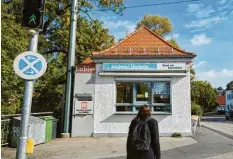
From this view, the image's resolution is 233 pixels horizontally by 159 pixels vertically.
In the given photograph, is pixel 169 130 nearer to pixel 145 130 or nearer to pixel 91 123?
pixel 91 123

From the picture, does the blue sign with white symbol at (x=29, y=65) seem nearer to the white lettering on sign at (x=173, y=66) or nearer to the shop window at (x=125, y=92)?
the shop window at (x=125, y=92)

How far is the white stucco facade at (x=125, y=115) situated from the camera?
13.2 m

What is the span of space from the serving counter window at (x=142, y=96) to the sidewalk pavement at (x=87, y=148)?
5.47 ft

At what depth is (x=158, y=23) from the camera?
134 feet

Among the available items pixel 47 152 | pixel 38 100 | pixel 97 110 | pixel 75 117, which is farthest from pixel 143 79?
pixel 38 100

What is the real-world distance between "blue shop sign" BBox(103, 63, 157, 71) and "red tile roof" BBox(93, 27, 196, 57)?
1.85ft

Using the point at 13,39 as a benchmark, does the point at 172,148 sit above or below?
below

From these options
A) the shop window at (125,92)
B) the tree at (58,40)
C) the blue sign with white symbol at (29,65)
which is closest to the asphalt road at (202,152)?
the shop window at (125,92)

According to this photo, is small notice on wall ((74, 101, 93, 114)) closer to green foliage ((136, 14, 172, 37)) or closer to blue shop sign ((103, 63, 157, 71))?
blue shop sign ((103, 63, 157, 71))

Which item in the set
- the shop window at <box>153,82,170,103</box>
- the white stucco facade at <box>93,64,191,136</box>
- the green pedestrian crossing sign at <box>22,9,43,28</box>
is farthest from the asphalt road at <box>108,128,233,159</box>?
the green pedestrian crossing sign at <box>22,9,43,28</box>

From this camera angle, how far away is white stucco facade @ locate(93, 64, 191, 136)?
13.2m

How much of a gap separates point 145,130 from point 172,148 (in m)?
5.94

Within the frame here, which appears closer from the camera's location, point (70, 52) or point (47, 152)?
point (47, 152)

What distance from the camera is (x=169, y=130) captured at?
1320cm
